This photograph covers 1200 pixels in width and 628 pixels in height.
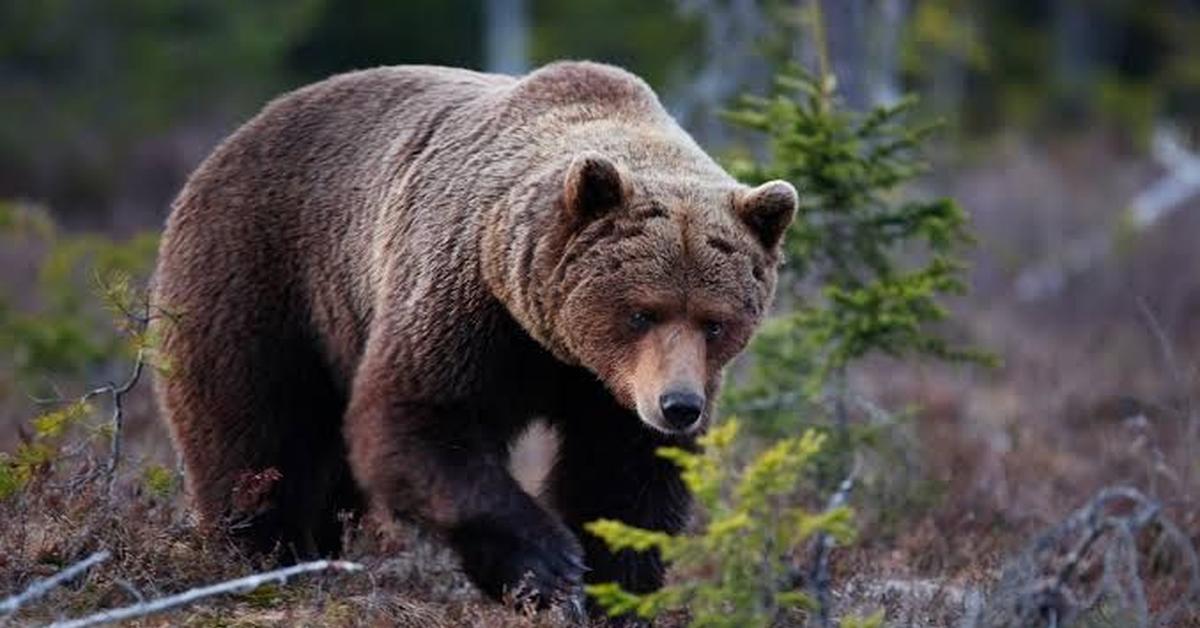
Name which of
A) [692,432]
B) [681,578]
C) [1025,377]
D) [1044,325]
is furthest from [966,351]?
[1044,325]

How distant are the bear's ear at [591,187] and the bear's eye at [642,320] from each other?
0.35 meters

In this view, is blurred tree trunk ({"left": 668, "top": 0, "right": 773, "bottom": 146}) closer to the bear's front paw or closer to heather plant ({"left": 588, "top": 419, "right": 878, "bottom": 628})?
the bear's front paw

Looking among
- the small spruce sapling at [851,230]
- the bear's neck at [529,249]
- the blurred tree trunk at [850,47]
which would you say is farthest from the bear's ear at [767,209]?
the blurred tree trunk at [850,47]

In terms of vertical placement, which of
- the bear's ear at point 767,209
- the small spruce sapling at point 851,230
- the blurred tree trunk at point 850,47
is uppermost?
the blurred tree trunk at point 850,47

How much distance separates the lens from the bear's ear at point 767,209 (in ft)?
19.9

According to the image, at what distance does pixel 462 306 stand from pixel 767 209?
1.00m

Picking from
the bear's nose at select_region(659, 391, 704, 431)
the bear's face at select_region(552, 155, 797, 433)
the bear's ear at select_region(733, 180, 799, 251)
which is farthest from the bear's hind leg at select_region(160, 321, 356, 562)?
the bear's ear at select_region(733, 180, 799, 251)

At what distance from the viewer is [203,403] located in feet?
23.0

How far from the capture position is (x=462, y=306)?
6262mm

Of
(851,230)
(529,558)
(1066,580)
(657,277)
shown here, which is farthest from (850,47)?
(1066,580)

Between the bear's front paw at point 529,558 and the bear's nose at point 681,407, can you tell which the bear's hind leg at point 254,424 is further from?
the bear's nose at point 681,407

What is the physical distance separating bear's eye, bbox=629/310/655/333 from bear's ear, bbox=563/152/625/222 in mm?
347

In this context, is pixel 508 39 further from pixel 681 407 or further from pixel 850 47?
pixel 681 407

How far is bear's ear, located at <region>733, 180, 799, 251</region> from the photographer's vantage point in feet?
19.9
